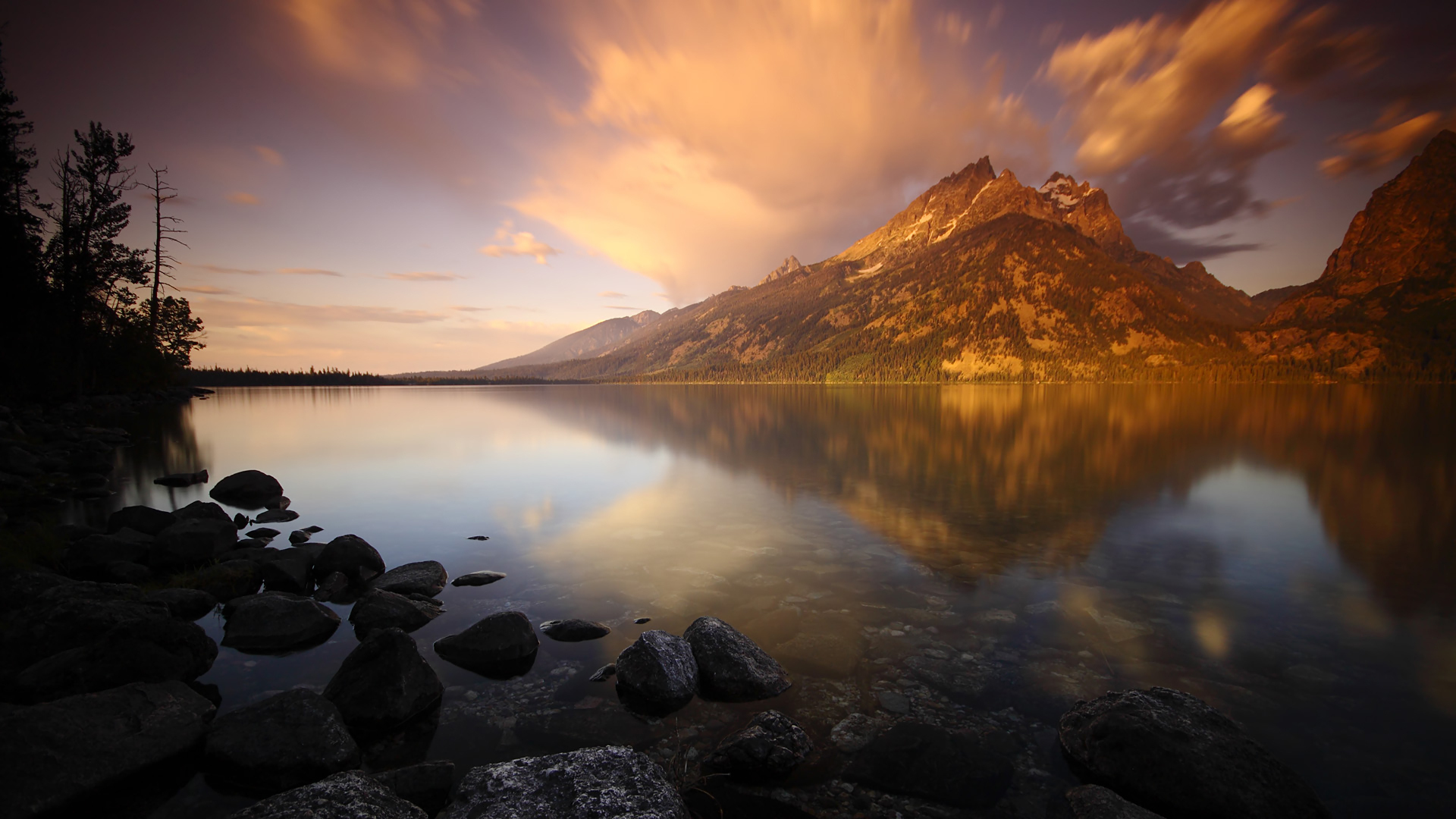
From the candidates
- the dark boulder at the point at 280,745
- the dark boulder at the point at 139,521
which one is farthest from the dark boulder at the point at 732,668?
the dark boulder at the point at 139,521

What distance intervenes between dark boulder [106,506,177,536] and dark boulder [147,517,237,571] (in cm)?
158

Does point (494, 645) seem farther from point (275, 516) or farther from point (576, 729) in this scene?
point (275, 516)

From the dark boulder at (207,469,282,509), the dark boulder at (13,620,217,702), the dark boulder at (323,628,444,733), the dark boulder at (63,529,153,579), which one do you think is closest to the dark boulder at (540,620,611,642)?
the dark boulder at (323,628,444,733)

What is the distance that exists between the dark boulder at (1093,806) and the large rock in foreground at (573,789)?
4.15 m

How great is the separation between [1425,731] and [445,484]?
96.0ft

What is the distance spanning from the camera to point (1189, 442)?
126ft

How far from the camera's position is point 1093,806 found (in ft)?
18.5

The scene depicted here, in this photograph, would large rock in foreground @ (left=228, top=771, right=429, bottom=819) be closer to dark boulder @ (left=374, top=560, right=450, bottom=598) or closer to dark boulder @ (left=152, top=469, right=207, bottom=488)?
dark boulder @ (left=374, top=560, right=450, bottom=598)

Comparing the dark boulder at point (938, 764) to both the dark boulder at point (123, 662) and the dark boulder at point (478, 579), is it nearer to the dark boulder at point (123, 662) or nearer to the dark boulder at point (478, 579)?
the dark boulder at point (478, 579)

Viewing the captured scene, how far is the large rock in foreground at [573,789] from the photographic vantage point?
4.94 m

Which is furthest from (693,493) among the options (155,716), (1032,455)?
(1032,455)

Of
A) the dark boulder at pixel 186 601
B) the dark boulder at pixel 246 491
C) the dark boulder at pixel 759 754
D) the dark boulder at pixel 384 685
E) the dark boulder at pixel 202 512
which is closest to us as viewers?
the dark boulder at pixel 759 754

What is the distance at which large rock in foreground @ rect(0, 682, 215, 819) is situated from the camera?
531 cm

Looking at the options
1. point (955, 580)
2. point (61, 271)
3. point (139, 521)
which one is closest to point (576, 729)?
point (955, 580)
